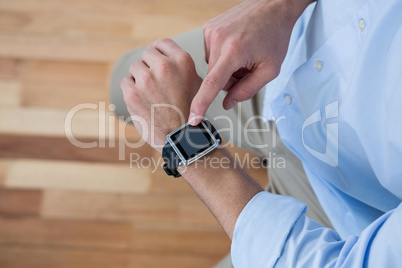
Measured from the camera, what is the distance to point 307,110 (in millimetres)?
856

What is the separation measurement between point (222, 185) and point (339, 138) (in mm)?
247

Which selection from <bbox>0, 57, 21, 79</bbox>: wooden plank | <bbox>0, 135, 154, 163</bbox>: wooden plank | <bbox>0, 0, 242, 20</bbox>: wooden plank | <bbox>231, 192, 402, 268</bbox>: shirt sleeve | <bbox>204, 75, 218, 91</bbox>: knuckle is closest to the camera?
<bbox>231, 192, 402, 268</bbox>: shirt sleeve

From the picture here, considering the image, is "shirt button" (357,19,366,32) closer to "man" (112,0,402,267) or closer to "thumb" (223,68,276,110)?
"man" (112,0,402,267)

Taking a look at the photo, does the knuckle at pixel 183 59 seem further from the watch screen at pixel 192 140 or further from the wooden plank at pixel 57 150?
the wooden plank at pixel 57 150

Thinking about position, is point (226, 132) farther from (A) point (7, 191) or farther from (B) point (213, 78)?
(A) point (7, 191)

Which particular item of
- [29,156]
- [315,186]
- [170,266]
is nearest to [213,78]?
[315,186]

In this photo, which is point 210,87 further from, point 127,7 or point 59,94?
point 127,7

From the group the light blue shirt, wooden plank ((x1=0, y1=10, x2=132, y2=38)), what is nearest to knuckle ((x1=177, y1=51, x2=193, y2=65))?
the light blue shirt

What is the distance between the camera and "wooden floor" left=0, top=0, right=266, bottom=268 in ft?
4.53

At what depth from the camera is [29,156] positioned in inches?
58.4

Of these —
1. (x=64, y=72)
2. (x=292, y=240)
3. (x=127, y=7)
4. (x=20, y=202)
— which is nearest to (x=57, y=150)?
(x=20, y=202)

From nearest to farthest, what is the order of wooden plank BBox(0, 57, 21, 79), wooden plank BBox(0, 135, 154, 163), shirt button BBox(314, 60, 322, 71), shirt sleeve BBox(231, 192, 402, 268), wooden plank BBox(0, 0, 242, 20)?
shirt sleeve BBox(231, 192, 402, 268) → shirt button BBox(314, 60, 322, 71) → wooden plank BBox(0, 135, 154, 163) → wooden plank BBox(0, 57, 21, 79) → wooden plank BBox(0, 0, 242, 20)

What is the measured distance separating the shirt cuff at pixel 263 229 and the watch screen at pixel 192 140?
123 millimetres

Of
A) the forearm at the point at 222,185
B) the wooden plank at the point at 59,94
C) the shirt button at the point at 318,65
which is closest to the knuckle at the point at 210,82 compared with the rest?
the forearm at the point at 222,185
